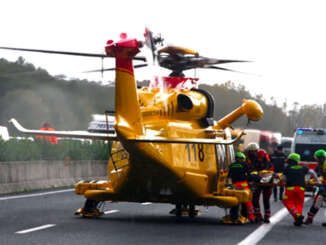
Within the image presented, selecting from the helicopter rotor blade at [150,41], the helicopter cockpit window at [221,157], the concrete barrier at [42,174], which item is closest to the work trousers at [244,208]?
the helicopter cockpit window at [221,157]

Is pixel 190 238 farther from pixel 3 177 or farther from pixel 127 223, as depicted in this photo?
pixel 3 177

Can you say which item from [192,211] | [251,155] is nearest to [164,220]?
[192,211]

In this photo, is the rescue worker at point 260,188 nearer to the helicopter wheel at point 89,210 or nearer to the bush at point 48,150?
the helicopter wheel at point 89,210

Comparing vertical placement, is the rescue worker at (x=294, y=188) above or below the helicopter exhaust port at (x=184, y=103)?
below

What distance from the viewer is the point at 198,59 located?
16672mm

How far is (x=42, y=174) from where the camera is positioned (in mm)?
27641

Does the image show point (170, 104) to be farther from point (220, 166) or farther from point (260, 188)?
point (260, 188)

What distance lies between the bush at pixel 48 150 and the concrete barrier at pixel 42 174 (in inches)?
25.5

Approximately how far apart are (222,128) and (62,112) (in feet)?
22.5

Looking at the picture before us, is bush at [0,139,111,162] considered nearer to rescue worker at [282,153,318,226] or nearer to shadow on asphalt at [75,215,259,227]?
shadow on asphalt at [75,215,259,227]

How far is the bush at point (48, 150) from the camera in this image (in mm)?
26938

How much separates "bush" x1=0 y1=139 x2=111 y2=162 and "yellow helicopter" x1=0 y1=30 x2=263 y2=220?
9764 millimetres

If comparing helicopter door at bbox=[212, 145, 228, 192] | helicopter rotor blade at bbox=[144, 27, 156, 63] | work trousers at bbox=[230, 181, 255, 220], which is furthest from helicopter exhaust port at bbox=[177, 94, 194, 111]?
helicopter rotor blade at bbox=[144, 27, 156, 63]

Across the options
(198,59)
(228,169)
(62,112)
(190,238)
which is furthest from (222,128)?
(62,112)
